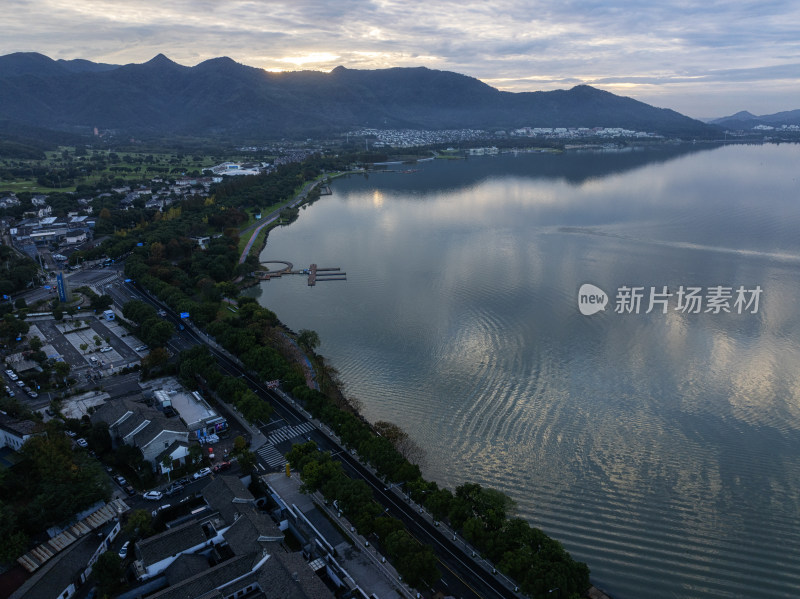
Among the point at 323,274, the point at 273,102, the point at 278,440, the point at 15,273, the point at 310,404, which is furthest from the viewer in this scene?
the point at 273,102

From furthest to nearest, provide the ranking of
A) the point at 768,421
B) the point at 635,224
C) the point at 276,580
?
the point at 635,224 → the point at 768,421 → the point at 276,580

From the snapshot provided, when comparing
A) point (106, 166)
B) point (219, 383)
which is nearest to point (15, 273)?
point (219, 383)

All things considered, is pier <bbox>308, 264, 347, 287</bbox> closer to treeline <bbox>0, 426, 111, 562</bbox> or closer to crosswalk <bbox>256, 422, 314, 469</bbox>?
crosswalk <bbox>256, 422, 314, 469</bbox>

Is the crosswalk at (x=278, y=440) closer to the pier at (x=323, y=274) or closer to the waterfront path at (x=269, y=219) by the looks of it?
the pier at (x=323, y=274)

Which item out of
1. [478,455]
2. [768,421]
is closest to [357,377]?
[478,455]

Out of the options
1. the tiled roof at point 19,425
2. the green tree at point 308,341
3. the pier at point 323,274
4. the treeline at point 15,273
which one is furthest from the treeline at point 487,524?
the treeline at point 15,273

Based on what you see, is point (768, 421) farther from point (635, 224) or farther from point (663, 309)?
point (635, 224)

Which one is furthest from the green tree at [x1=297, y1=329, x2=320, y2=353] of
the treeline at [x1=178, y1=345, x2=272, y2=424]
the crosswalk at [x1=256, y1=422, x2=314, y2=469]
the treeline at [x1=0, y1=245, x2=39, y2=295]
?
the treeline at [x1=0, y1=245, x2=39, y2=295]

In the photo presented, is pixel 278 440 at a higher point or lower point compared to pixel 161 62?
lower

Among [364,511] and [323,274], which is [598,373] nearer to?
[364,511]
